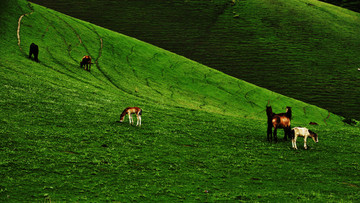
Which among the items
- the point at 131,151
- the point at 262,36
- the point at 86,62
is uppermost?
the point at 262,36

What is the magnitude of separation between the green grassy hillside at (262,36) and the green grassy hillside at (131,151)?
149ft

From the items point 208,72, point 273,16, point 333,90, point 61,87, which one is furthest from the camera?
point 273,16

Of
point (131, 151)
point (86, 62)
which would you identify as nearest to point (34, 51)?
point (86, 62)

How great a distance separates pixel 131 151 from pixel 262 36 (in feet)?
333

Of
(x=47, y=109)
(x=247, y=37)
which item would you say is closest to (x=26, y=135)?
(x=47, y=109)

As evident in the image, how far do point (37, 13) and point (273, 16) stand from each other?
9512cm

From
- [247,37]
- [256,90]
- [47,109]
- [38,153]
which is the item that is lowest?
[38,153]

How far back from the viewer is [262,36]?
355ft

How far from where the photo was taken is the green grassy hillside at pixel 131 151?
1248 cm

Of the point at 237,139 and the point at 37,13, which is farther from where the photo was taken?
the point at 37,13

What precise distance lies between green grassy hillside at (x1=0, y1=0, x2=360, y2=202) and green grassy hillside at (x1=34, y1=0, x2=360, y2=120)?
45.5 m

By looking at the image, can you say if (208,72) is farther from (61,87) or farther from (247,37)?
(247,37)

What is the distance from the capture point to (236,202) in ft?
38.9

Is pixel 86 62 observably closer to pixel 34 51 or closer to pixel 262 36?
pixel 34 51
